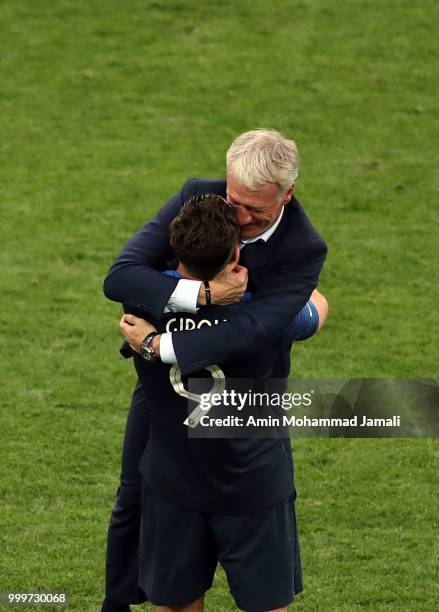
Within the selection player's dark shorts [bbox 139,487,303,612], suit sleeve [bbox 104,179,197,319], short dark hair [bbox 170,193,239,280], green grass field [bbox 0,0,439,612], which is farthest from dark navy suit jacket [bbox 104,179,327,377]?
green grass field [bbox 0,0,439,612]

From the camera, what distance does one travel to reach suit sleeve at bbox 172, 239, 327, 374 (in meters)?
4.30

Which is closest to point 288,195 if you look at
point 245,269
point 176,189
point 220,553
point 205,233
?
point 245,269

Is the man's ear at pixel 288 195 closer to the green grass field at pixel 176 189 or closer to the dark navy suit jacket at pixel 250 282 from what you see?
the dark navy suit jacket at pixel 250 282

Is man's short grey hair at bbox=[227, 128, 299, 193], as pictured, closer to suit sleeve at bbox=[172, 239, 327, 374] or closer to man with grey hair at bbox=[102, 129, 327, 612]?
man with grey hair at bbox=[102, 129, 327, 612]

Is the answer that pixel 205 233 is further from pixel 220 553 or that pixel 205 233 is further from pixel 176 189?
pixel 176 189

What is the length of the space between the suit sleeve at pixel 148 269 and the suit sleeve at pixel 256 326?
0.48ft

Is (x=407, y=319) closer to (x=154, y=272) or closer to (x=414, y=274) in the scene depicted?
(x=414, y=274)

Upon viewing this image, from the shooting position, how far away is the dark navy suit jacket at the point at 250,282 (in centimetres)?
431

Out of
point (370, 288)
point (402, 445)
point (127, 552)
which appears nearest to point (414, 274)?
point (370, 288)

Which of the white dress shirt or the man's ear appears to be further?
the man's ear

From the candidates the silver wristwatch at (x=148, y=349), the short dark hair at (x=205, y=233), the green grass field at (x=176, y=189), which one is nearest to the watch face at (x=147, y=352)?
the silver wristwatch at (x=148, y=349)

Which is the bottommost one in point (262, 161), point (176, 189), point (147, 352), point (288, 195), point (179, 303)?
point (176, 189)

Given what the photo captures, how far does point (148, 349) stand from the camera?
4363 millimetres

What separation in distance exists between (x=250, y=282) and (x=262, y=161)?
1.36ft
